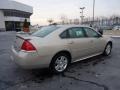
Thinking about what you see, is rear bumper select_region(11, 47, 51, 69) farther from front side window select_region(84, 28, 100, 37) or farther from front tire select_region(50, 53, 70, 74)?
front side window select_region(84, 28, 100, 37)

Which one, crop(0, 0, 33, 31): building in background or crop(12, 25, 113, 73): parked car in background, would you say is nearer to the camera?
crop(12, 25, 113, 73): parked car in background

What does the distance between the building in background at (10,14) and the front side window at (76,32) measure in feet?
165

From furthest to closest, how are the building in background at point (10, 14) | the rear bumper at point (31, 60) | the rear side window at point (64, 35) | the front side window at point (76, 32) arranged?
the building in background at point (10, 14)
the front side window at point (76, 32)
the rear side window at point (64, 35)
the rear bumper at point (31, 60)

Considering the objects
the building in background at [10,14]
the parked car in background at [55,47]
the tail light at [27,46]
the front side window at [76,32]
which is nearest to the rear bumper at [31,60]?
the parked car in background at [55,47]

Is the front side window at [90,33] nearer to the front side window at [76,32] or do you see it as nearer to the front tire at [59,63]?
the front side window at [76,32]

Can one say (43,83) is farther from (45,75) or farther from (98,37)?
(98,37)

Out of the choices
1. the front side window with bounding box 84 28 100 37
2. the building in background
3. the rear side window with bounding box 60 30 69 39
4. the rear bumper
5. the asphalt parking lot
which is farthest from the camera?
the building in background

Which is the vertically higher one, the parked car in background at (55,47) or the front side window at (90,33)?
the front side window at (90,33)

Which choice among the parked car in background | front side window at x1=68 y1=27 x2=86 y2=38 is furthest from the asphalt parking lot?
front side window at x1=68 y1=27 x2=86 y2=38

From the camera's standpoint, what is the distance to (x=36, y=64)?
4.51 meters

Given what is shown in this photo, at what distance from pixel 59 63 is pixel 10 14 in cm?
5842

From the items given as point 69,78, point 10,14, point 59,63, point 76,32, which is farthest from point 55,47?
point 10,14

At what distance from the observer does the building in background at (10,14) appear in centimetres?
5572

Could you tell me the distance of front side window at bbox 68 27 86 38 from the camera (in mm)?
5430
